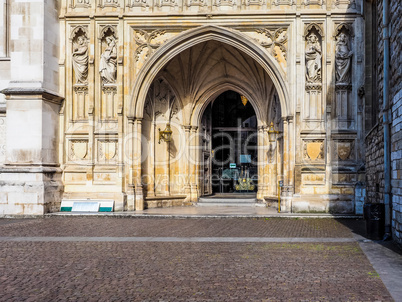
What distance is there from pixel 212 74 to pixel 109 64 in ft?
14.6

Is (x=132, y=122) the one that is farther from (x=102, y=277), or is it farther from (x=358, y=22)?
(x=102, y=277)

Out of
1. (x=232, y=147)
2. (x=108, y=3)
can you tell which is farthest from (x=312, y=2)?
(x=232, y=147)

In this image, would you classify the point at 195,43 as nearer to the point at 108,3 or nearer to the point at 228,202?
the point at 108,3

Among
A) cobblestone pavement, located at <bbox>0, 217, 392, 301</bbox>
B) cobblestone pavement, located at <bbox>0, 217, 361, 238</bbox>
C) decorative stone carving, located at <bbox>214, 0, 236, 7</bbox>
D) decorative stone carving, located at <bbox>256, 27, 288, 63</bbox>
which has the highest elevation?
decorative stone carving, located at <bbox>214, 0, 236, 7</bbox>

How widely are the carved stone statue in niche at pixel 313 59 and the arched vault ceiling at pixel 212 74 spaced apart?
112 inches

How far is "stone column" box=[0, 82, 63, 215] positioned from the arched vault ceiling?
4.93 meters

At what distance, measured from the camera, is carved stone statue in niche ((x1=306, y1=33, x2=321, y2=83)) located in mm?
16047

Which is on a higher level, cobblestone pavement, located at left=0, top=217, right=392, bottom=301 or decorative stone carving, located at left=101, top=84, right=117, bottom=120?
decorative stone carving, located at left=101, top=84, right=117, bottom=120

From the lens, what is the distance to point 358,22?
626 inches

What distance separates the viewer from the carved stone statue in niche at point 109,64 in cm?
1650

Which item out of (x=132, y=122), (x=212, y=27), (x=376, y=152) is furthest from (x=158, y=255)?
(x=212, y=27)

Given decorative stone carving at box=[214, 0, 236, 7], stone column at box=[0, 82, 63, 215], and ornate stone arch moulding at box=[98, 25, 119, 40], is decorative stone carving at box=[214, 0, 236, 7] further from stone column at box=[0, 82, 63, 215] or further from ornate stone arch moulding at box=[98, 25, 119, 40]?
stone column at box=[0, 82, 63, 215]

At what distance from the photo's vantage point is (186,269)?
284 inches

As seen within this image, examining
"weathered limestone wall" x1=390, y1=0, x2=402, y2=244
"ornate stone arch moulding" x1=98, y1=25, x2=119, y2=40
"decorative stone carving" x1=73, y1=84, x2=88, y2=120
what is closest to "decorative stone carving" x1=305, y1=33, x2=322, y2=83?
"weathered limestone wall" x1=390, y1=0, x2=402, y2=244
